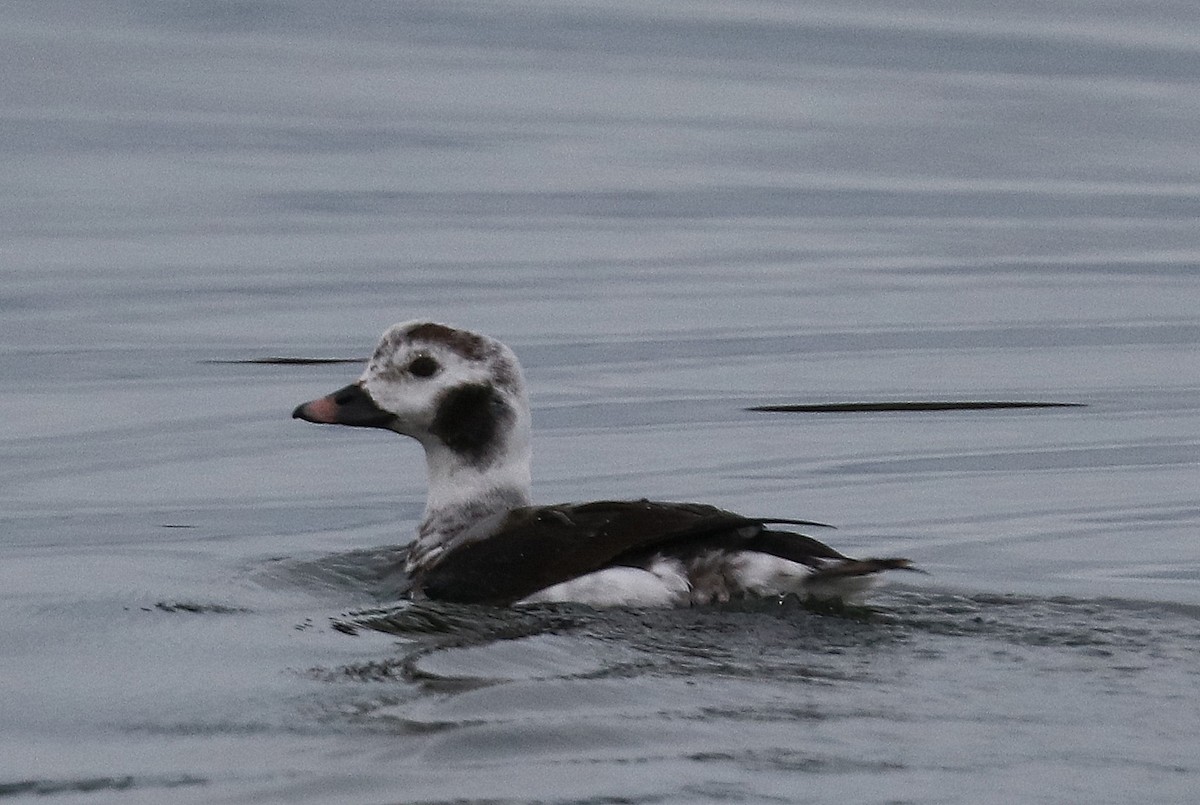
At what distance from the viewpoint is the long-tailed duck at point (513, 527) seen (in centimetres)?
726

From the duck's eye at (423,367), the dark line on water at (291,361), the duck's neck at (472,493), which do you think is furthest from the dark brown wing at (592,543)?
the dark line on water at (291,361)

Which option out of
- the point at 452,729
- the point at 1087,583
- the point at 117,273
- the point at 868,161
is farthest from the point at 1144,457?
the point at 868,161

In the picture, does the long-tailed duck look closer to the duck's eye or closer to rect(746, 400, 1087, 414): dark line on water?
the duck's eye

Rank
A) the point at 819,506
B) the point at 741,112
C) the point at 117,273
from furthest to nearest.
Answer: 1. the point at 741,112
2. the point at 117,273
3. the point at 819,506

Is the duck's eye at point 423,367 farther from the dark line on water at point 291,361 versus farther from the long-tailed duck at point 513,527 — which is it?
the dark line on water at point 291,361

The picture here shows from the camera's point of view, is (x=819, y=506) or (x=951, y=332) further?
(x=951, y=332)

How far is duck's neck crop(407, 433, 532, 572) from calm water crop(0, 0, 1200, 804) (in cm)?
23

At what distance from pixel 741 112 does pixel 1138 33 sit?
4479 millimetres

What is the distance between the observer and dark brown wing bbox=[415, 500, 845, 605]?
287 inches

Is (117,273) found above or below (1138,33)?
below

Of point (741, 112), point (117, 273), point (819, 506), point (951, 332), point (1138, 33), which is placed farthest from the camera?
point (1138, 33)

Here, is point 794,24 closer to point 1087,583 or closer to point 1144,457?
point 1144,457

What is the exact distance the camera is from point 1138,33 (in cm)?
2347

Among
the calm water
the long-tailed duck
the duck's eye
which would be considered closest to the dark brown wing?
the long-tailed duck
